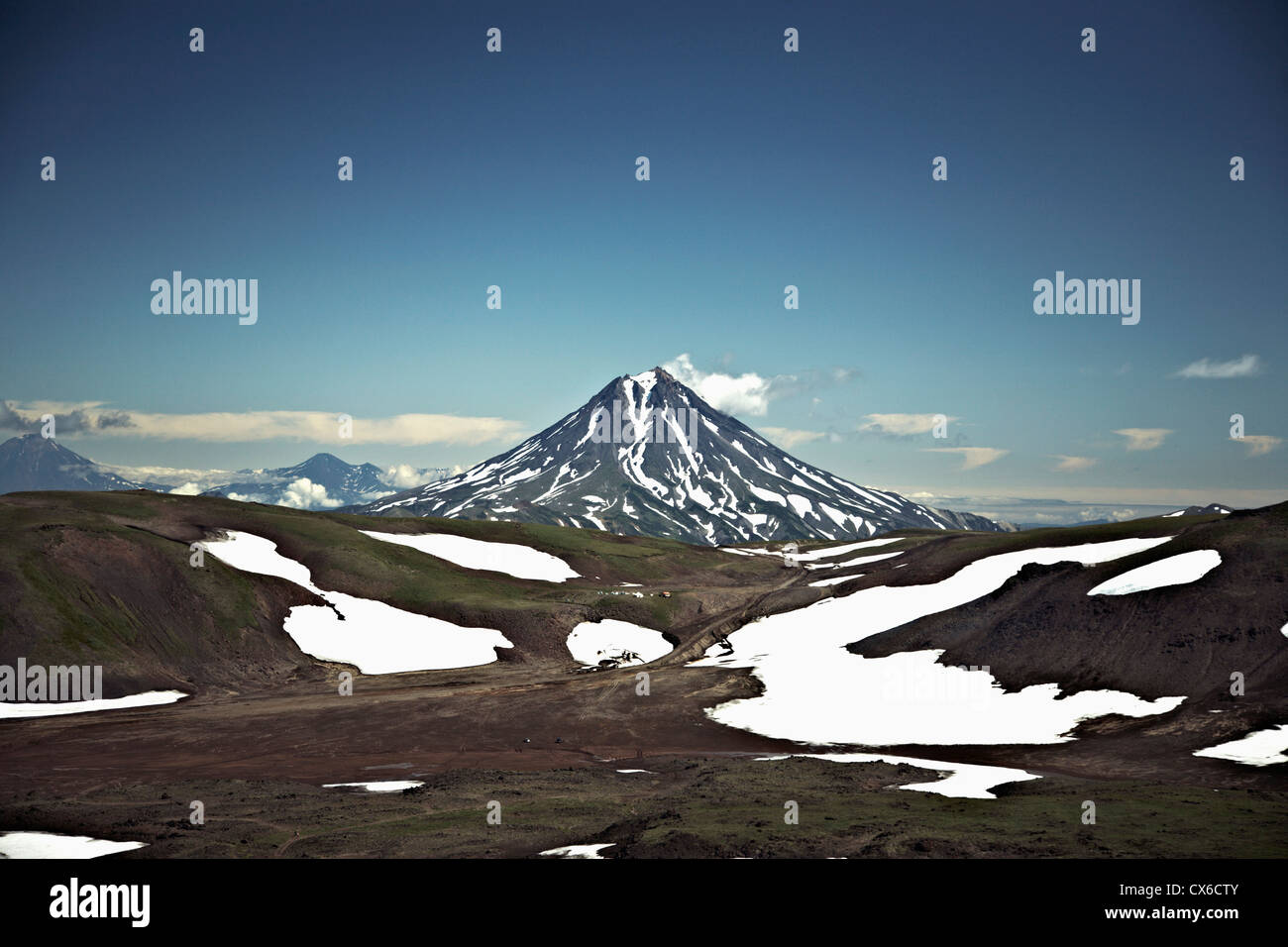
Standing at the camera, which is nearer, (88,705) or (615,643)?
(88,705)

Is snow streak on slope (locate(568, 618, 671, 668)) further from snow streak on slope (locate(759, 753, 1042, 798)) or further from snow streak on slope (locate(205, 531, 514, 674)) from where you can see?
snow streak on slope (locate(759, 753, 1042, 798))

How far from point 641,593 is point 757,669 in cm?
3468

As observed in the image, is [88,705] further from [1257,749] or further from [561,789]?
[1257,749]

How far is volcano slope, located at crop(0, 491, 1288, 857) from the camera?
27.4 metres

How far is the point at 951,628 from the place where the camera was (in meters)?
63.7

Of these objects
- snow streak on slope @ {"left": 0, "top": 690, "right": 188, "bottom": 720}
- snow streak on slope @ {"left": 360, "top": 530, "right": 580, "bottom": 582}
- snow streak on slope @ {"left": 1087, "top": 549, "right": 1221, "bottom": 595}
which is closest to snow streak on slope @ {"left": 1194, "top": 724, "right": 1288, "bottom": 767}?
snow streak on slope @ {"left": 1087, "top": 549, "right": 1221, "bottom": 595}

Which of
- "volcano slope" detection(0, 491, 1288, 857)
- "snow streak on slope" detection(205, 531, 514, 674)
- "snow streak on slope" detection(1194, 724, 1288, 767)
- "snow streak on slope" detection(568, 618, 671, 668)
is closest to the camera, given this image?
"volcano slope" detection(0, 491, 1288, 857)

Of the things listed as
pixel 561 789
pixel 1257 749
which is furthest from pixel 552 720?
pixel 1257 749

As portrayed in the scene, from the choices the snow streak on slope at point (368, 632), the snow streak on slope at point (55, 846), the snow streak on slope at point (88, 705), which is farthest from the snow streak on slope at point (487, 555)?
the snow streak on slope at point (55, 846)

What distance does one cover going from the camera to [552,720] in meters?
53.5

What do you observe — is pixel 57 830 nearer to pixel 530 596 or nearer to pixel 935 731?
pixel 935 731
